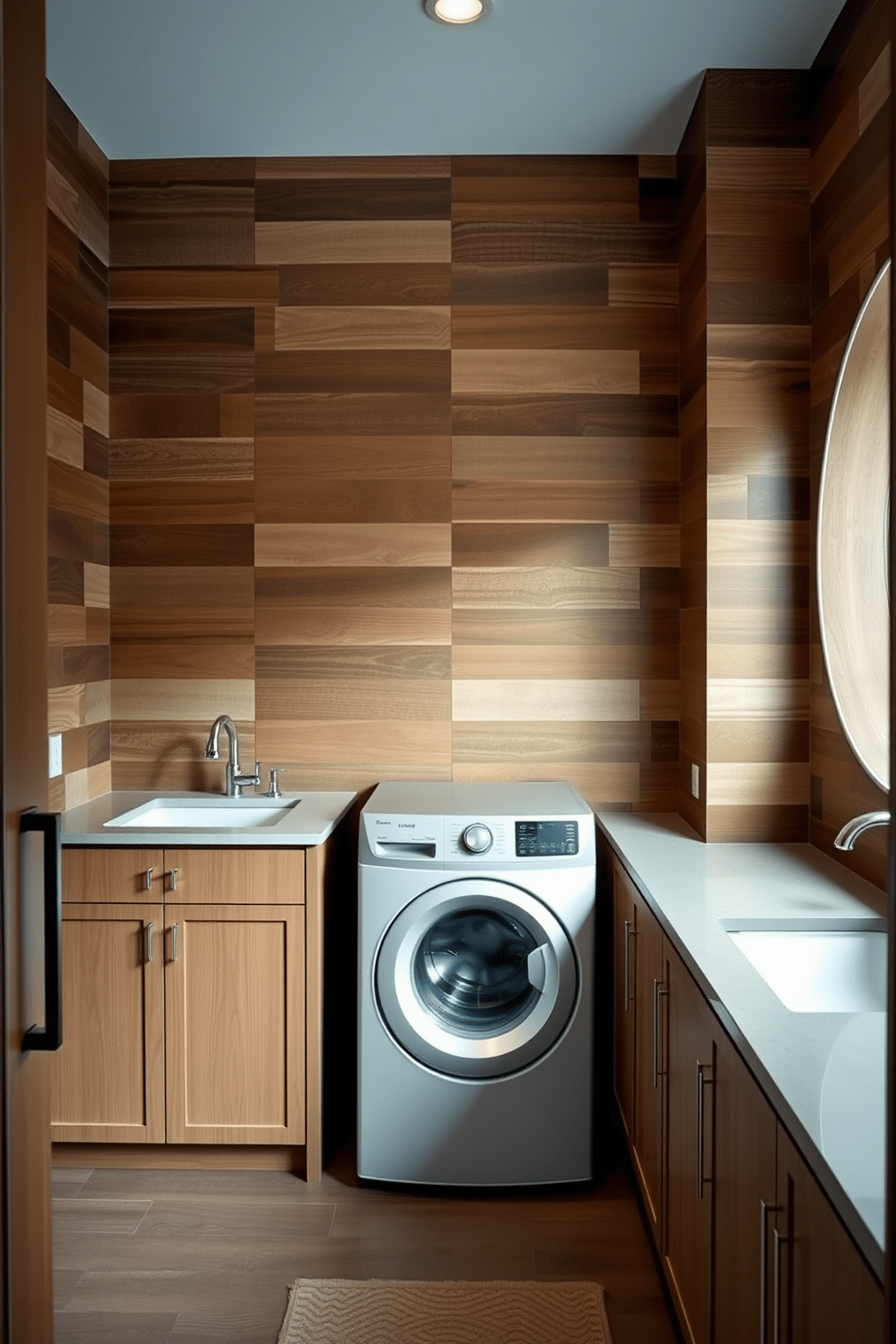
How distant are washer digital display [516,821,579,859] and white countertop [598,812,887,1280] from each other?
127 millimetres

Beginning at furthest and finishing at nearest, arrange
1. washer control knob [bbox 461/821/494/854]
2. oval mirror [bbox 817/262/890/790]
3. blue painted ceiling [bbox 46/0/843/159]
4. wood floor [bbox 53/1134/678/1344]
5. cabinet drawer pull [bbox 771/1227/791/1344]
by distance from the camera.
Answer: washer control knob [bbox 461/821/494/854] → blue painted ceiling [bbox 46/0/843/159] → oval mirror [bbox 817/262/890/790] → wood floor [bbox 53/1134/678/1344] → cabinet drawer pull [bbox 771/1227/791/1344]

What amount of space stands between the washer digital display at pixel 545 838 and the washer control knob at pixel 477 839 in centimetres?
8

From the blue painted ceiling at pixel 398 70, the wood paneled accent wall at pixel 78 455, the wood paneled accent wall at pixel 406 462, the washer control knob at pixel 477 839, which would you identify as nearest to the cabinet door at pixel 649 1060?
the washer control knob at pixel 477 839

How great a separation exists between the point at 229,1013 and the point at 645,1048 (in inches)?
40.6

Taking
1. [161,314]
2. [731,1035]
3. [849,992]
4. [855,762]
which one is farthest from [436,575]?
[731,1035]

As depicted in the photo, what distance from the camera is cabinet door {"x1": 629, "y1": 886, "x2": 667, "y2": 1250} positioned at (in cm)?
220

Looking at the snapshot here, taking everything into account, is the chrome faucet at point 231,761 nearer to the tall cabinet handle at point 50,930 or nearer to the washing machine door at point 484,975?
the washing machine door at point 484,975

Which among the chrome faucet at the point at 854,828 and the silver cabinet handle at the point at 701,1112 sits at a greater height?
the chrome faucet at the point at 854,828

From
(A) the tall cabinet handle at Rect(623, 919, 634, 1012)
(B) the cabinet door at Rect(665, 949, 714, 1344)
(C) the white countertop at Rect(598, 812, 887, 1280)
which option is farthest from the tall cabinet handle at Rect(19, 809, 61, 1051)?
(A) the tall cabinet handle at Rect(623, 919, 634, 1012)

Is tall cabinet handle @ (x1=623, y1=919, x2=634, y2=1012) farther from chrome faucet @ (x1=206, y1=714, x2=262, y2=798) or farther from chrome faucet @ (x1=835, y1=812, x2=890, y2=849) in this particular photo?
chrome faucet @ (x1=206, y1=714, x2=262, y2=798)

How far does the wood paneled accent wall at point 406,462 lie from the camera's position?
10.7 feet

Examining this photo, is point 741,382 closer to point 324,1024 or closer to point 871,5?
point 871,5

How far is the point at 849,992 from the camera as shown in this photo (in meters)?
2.06

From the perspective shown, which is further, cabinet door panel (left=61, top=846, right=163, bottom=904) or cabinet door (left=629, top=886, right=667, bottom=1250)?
cabinet door panel (left=61, top=846, right=163, bottom=904)
